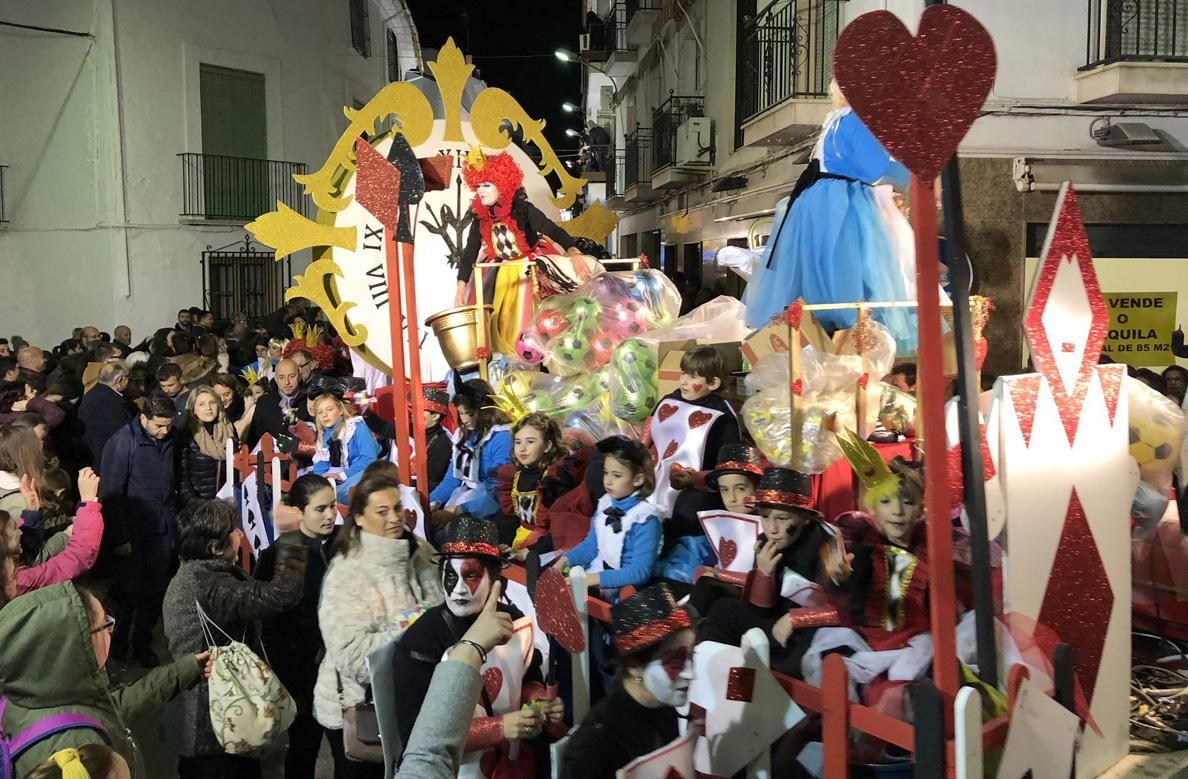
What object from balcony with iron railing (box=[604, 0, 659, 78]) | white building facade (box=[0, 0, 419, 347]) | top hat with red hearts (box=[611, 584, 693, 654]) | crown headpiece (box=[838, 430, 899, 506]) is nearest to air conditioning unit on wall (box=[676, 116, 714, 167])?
balcony with iron railing (box=[604, 0, 659, 78])

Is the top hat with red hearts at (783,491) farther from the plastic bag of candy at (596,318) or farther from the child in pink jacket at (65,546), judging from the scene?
the plastic bag of candy at (596,318)

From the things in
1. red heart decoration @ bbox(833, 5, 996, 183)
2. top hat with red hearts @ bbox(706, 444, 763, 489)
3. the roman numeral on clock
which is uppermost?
red heart decoration @ bbox(833, 5, 996, 183)

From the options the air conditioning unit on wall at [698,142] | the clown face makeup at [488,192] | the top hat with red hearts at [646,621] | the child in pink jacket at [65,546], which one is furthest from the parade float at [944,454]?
the air conditioning unit on wall at [698,142]

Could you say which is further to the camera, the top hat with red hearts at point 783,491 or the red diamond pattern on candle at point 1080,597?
the red diamond pattern on candle at point 1080,597

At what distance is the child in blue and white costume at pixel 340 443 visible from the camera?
668cm

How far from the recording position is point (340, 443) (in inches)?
271

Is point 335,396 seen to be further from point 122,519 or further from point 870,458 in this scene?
point 870,458

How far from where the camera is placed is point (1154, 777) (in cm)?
397

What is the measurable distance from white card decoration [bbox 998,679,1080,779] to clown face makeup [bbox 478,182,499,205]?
5.60 meters

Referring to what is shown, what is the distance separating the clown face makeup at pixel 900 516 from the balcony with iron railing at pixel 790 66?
818 centimetres

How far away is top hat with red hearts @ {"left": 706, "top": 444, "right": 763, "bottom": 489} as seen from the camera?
4422mm

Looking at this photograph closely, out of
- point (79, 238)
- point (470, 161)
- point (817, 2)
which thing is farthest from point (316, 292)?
point (79, 238)

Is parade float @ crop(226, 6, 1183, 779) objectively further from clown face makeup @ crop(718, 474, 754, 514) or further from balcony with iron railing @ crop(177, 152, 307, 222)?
balcony with iron railing @ crop(177, 152, 307, 222)

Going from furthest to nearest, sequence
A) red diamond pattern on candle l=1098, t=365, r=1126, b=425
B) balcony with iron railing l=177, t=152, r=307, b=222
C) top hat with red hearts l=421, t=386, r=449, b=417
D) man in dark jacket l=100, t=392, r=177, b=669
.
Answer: balcony with iron railing l=177, t=152, r=307, b=222
top hat with red hearts l=421, t=386, r=449, b=417
man in dark jacket l=100, t=392, r=177, b=669
red diamond pattern on candle l=1098, t=365, r=1126, b=425
